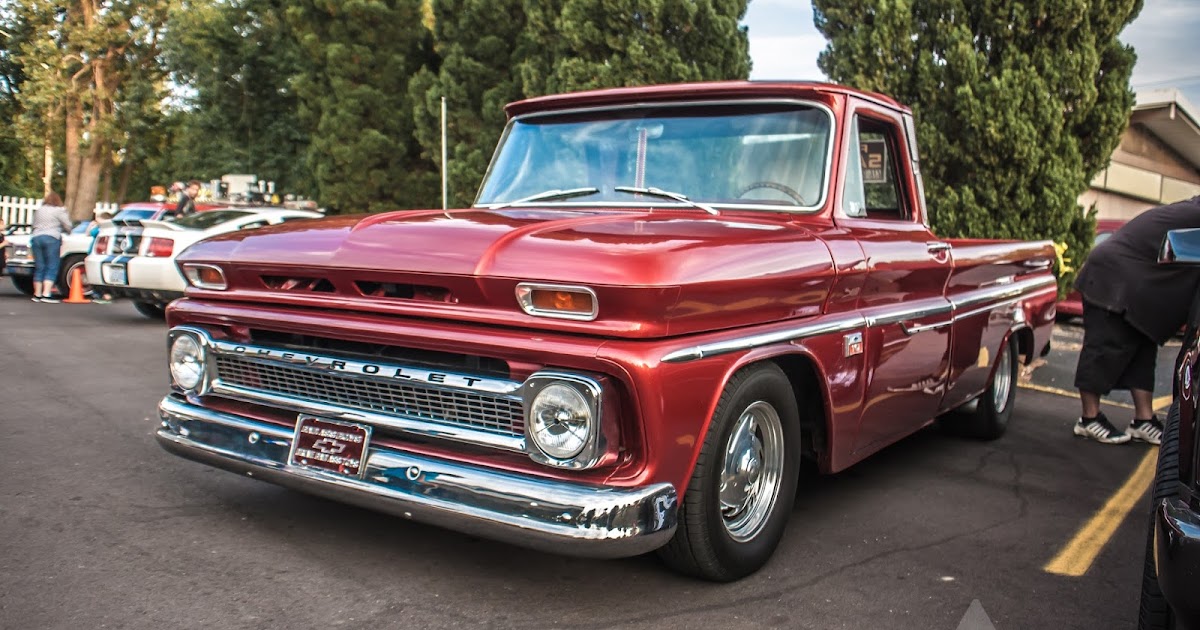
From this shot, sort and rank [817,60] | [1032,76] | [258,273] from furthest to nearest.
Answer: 1. [817,60]
2. [1032,76]
3. [258,273]

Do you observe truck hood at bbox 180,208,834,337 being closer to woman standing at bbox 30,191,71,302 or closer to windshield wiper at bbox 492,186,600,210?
windshield wiper at bbox 492,186,600,210

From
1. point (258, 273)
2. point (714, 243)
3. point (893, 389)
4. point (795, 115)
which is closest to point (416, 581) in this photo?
point (258, 273)

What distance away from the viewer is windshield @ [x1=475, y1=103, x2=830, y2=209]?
412 centimetres

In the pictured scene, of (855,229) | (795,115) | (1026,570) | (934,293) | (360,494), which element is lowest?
(1026,570)

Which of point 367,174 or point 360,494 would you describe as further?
point 367,174

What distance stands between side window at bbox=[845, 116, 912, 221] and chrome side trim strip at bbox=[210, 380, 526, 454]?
6.73 feet

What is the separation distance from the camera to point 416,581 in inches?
129

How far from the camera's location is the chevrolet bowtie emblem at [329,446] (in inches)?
125

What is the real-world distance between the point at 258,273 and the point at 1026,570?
9.89 feet

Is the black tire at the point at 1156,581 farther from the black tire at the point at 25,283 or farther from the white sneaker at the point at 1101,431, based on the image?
the black tire at the point at 25,283

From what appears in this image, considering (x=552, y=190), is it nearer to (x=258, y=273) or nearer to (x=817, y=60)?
(x=258, y=273)

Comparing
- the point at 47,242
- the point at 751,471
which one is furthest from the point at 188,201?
the point at 751,471

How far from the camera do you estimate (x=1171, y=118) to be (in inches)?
766

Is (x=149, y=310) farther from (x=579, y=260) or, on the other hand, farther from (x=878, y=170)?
(x=579, y=260)
